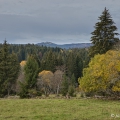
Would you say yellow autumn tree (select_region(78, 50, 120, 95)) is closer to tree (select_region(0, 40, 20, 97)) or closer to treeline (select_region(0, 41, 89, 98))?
treeline (select_region(0, 41, 89, 98))

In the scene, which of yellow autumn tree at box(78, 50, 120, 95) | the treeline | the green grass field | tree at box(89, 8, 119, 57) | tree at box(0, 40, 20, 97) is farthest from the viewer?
tree at box(0, 40, 20, 97)

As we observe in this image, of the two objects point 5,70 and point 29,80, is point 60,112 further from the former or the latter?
point 5,70

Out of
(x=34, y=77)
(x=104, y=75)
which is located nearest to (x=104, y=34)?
(x=104, y=75)

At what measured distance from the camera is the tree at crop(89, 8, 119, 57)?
91.8 feet

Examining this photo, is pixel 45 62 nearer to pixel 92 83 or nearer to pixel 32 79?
pixel 32 79

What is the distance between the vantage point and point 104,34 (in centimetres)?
2842

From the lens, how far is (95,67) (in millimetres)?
22516

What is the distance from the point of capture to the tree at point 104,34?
27969 mm

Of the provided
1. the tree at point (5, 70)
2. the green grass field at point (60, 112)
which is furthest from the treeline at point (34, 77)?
the green grass field at point (60, 112)

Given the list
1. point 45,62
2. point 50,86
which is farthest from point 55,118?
point 45,62

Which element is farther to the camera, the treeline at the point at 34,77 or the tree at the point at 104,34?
the treeline at the point at 34,77

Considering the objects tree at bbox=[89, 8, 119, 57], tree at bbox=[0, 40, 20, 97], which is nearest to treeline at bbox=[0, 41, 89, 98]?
tree at bbox=[0, 40, 20, 97]

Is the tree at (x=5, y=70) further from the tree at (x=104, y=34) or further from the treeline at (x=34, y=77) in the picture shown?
the tree at (x=104, y=34)

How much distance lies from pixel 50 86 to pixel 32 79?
2259cm
